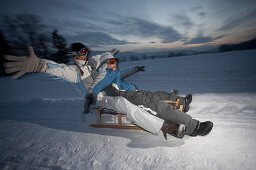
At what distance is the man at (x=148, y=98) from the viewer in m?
1.84

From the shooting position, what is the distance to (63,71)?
2.14 meters

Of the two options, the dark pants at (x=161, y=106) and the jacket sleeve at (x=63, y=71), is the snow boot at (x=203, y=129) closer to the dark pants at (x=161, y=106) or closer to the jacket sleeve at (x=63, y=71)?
the dark pants at (x=161, y=106)

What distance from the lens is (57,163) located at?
1.74m

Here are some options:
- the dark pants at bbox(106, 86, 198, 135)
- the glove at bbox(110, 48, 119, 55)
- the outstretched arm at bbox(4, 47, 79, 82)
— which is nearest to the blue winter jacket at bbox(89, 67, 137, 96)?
the dark pants at bbox(106, 86, 198, 135)

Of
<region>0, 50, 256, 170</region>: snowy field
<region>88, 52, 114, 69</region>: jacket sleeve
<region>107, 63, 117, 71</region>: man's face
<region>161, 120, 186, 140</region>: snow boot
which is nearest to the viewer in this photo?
<region>0, 50, 256, 170</region>: snowy field

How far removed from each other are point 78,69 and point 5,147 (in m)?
1.78

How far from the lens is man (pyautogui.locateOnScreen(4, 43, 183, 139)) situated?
1.63 metres

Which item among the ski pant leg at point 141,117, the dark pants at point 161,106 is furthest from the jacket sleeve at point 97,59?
the ski pant leg at point 141,117

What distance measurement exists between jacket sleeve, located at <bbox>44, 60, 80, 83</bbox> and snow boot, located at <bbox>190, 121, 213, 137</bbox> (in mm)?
2099

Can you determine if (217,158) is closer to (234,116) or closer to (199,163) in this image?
(199,163)

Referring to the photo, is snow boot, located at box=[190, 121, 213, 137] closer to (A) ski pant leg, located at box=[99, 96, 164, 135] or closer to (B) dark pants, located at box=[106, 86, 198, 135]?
(B) dark pants, located at box=[106, 86, 198, 135]

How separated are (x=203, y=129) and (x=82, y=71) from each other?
2139 mm

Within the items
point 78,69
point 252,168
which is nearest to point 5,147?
point 78,69

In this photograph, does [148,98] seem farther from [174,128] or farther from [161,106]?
[174,128]
